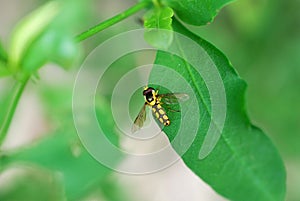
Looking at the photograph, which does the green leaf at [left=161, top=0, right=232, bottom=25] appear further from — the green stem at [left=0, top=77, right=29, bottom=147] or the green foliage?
the green foliage

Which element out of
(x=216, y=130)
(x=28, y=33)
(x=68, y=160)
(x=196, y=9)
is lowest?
(x=68, y=160)

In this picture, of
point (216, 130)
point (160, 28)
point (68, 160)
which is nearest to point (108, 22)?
point (160, 28)

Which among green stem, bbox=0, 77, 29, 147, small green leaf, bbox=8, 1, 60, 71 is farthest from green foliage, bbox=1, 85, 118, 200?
small green leaf, bbox=8, 1, 60, 71

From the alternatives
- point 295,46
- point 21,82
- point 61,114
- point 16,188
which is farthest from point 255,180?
point 295,46

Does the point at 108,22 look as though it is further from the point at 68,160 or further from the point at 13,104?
the point at 68,160

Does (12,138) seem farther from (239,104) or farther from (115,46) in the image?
(239,104)

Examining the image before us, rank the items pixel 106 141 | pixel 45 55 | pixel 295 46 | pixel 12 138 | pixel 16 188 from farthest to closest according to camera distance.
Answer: pixel 12 138
pixel 295 46
pixel 16 188
pixel 106 141
pixel 45 55
